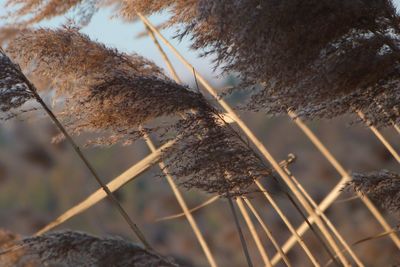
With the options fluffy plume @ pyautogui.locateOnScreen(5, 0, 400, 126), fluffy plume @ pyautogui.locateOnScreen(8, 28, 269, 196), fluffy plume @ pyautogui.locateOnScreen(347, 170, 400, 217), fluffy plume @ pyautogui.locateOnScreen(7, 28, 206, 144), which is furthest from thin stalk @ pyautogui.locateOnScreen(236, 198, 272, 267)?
fluffy plume @ pyautogui.locateOnScreen(5, 0, 400, 126)

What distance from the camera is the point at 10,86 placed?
338 cm

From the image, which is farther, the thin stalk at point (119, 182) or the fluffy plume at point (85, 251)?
the thin stalk at point (119, 182)

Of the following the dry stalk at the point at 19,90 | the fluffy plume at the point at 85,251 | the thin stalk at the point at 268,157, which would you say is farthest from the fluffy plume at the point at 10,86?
the thin stalk at the point at 268,157

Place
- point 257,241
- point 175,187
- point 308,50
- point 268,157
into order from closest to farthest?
point 308,50 → point 268,157 → point 257,241 → point 175,187

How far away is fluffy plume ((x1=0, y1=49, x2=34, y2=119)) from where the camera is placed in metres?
3.34

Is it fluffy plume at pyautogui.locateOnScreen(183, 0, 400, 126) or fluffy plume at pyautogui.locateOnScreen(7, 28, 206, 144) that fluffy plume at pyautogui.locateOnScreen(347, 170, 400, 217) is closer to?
Answer: fluffy plume at pyautogui.locateOnScreen(183, 0, 400, 126)

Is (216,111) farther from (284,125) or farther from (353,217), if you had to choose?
(284,125)

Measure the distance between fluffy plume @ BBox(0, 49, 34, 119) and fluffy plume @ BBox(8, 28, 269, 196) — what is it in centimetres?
8

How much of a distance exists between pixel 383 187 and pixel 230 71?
87 centimetres

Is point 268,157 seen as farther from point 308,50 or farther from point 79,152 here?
point 308,50

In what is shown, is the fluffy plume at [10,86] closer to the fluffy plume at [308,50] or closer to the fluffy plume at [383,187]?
the fluffy plume at [308,50]

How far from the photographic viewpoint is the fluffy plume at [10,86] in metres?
3.34

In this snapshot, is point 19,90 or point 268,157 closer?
point 19,90

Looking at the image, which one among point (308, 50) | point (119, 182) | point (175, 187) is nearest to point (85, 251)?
point (119, 182)
